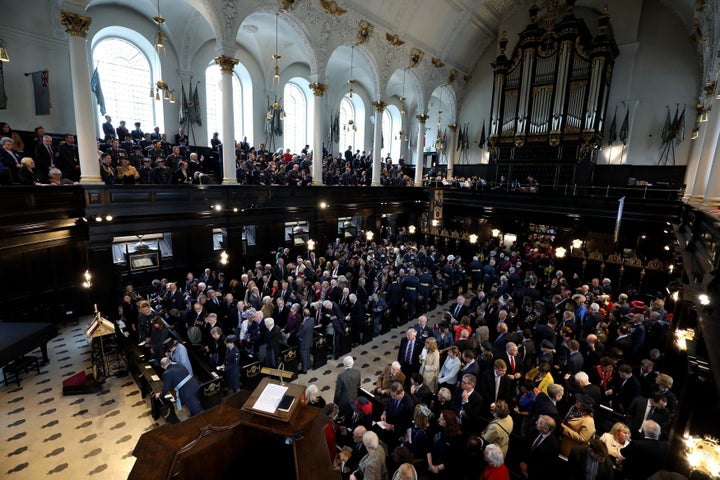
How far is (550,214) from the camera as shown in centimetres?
1513

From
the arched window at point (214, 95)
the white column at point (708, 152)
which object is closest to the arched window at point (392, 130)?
the arched window at point (214, 95)

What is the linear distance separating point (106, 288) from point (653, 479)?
1076 centimetres

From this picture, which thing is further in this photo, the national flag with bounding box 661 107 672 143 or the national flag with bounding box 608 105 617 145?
the national flag with bounding box 608 105 617 145

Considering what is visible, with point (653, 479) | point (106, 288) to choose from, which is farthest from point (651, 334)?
point (106, 288)

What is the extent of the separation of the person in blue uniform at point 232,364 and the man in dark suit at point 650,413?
5848mm

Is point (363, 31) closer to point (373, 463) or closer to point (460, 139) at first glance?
point (460, 139)

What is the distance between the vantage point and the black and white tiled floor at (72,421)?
15.4 feet

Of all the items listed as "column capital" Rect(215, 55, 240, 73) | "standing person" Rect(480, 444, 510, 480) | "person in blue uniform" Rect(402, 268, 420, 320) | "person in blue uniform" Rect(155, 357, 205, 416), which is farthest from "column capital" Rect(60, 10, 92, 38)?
"standing person" Rect(480, 444, 510, 480)

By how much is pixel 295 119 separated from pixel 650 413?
1979 centimetres

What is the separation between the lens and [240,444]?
2260 millimetres

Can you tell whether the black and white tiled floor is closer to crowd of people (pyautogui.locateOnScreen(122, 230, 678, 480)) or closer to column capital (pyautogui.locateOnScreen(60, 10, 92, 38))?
crowd of people (pyautogui.locateOnScreen(122, 230, 678, 480))

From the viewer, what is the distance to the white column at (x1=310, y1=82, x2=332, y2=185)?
532 inches

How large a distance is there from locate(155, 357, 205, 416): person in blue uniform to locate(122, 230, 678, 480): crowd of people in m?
0.87

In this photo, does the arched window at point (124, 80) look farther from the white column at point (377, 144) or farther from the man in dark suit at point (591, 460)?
the man in dark suit at point (591, 460)
